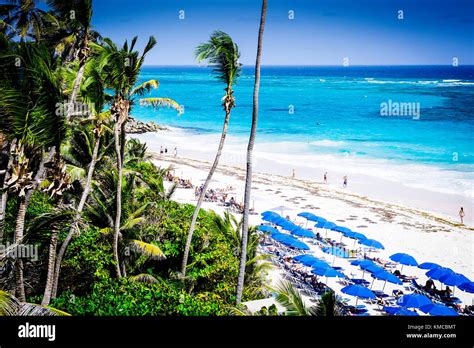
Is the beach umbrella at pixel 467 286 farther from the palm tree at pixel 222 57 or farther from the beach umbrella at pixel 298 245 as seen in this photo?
the palm tree at pixel 222 57

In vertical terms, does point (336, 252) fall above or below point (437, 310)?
below

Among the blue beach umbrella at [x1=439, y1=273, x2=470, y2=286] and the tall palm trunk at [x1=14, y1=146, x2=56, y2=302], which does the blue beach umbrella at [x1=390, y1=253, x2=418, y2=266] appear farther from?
the tall palm trunk at [x1=14, y1=146, x2=56, y2=302]

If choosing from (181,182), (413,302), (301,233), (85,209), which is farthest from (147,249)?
(181,182)

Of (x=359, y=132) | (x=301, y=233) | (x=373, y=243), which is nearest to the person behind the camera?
(x=373, y=243)

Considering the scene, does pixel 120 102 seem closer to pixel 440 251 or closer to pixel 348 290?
pixel 348 290

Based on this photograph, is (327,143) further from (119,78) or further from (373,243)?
(119,78)

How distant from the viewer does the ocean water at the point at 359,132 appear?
36031mm

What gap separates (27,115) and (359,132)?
174 ft

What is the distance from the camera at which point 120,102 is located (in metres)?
9.45

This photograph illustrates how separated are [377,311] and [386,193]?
17330 mm

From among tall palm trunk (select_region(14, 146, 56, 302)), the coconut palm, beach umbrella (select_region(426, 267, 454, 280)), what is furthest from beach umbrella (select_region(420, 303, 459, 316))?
tall palm trunk (select_region(14, 146, 56, 302))

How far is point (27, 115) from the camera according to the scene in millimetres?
5797

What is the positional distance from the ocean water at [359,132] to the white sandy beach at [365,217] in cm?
546

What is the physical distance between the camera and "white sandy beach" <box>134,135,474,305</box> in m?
17.7
